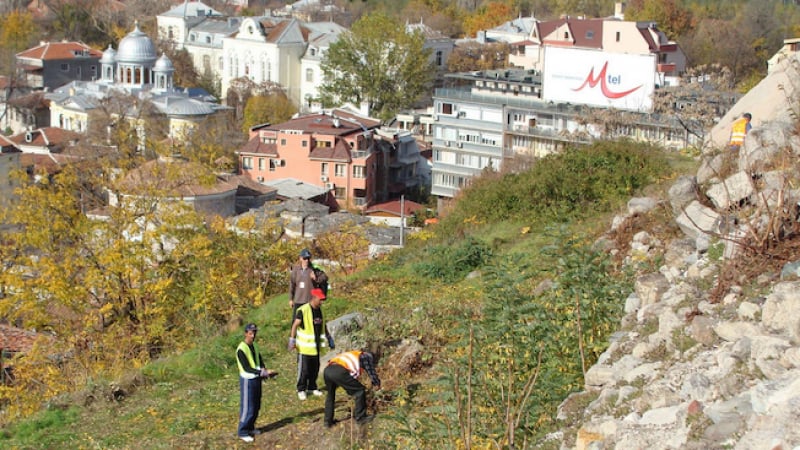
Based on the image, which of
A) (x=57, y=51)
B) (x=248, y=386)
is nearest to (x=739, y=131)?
Result: (x=248, y=386)

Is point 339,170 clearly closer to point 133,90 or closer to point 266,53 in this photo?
point 133,90

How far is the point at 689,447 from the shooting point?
5.45 m

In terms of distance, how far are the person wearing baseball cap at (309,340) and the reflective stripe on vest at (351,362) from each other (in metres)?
0.52

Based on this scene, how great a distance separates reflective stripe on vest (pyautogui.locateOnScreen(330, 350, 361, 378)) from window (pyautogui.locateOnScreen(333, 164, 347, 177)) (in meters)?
32.5

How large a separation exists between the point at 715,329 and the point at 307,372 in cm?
337

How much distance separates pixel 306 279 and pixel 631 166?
679cm

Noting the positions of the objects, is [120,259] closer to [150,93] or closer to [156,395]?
[156,395]

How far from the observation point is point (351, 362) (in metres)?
8.04

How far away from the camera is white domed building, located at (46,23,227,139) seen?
160 ft

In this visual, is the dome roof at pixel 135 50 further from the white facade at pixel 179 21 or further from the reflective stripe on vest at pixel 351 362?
the reflective stripe on vest at pixel 351 362

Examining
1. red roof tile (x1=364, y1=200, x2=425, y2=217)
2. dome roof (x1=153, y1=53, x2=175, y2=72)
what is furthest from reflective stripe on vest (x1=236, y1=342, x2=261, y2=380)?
dome roof (x1=153, y1=53, x2=175, y2=72)

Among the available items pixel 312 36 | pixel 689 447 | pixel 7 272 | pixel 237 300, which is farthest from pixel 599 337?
pixel 312 36

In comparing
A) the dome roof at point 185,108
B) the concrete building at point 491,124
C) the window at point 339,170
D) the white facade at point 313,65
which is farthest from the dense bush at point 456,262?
the white facade at point 313,65

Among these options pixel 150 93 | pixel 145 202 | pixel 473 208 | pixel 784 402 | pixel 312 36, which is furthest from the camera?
pixel 312 36
